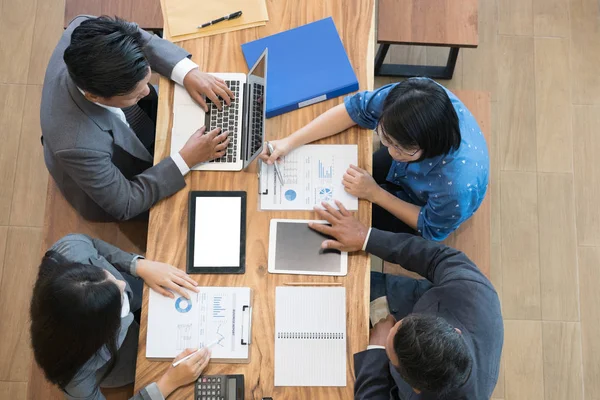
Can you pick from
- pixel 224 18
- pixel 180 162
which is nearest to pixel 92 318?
pixel 180 162

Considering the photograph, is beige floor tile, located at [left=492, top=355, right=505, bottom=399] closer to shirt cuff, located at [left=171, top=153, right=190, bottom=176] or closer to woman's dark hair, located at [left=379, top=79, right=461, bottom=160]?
A: woman's dark hair, located at [left=379, top=79, right=461, bottom=160]

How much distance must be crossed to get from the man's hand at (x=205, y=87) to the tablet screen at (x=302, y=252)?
0.45 m

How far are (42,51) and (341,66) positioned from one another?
63.7 inches

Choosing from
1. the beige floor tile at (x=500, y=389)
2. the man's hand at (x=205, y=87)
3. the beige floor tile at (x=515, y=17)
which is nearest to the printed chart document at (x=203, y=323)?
the man's hand at (x=205, y=87)

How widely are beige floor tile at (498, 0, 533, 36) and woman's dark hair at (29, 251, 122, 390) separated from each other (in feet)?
7.40

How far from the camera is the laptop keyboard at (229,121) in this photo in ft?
5.78

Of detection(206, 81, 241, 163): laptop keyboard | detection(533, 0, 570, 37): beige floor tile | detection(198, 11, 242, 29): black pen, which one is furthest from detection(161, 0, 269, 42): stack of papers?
detection(533, 0, 570, 37): beige floor tile

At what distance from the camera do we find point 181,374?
155 centimetres

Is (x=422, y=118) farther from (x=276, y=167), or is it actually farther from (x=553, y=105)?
(x=553, y=105)

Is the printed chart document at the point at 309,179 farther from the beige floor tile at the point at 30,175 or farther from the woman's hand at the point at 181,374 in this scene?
the beige floor tile at the point at 30,175

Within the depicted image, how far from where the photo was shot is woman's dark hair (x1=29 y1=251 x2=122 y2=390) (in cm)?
131

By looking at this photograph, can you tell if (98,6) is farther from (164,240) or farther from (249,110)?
(164,240)

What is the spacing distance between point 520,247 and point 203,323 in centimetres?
156

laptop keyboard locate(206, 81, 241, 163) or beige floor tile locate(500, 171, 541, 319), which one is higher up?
laptop keyboard locate(206, 81, 241, 163)
